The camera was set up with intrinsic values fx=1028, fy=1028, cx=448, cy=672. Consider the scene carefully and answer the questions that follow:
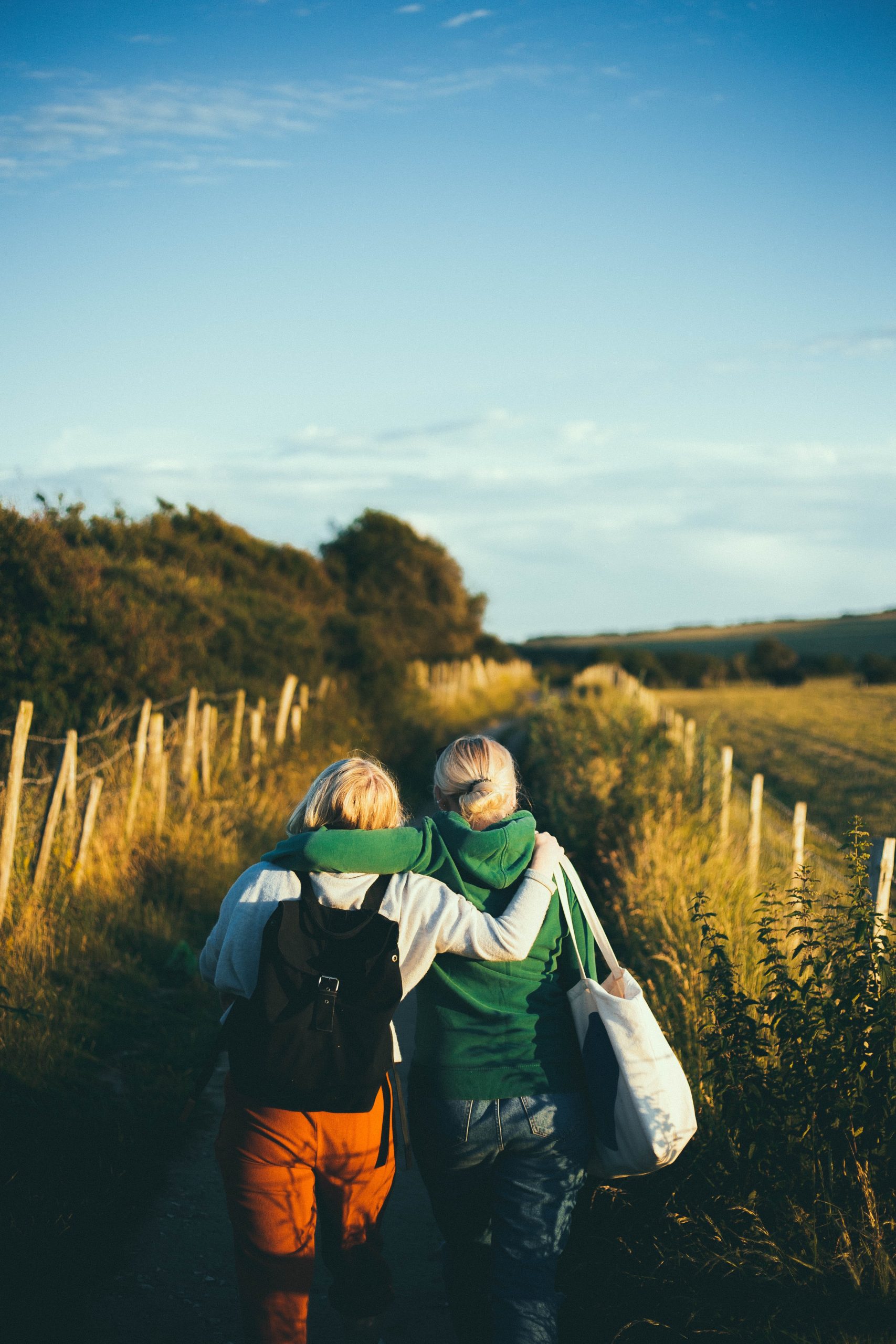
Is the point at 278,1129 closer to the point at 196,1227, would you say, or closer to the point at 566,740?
Result: the point at 196,1227

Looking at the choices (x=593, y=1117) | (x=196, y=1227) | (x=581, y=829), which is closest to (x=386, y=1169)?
(x=593, y=1117)

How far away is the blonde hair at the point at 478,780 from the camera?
2.85 metres

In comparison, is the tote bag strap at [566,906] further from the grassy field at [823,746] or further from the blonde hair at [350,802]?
the grassy field at [823,746]

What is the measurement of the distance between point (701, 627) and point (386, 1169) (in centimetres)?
11396

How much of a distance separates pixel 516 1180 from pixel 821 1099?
118cm

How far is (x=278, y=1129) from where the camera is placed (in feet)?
8.30

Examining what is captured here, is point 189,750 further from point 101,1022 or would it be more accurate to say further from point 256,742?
point 101,1022

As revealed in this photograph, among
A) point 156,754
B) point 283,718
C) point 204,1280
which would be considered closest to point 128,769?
point 156,754

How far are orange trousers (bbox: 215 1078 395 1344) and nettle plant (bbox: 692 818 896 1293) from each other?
132 cm

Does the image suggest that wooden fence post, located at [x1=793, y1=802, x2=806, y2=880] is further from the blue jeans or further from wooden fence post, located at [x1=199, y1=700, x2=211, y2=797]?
wooden fence post, located at [x1=199, y1=700, x2=211, y2=797]

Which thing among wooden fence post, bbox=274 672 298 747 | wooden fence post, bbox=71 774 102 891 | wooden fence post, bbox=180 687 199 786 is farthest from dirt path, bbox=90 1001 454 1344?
wooden fence post, bbox=274 672 298 747

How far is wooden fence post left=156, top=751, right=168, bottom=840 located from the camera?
27.4ft

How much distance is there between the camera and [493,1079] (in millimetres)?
2686

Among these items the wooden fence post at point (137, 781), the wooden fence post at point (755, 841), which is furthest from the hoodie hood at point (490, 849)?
the wooden fence post at point (137, 781)
